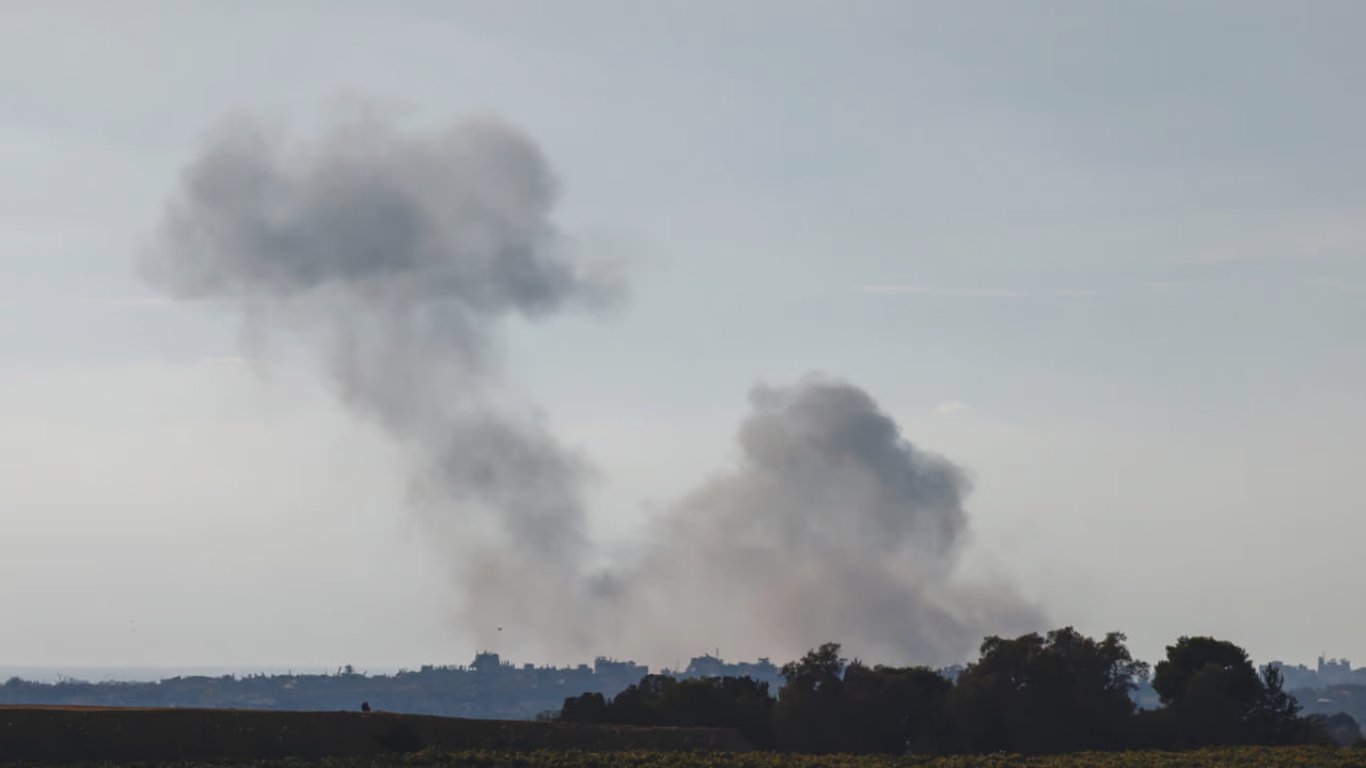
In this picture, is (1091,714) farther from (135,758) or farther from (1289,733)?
(135,758)

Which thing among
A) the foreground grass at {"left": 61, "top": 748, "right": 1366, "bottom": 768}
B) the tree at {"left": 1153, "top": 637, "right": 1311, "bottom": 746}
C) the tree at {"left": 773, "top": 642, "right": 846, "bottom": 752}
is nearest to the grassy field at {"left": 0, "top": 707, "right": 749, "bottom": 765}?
the foreground grass at {"left": 61, "top": 748, "right": 1366, "bottom": 768}

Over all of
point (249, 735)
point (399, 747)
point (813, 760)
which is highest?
point (249, 735)

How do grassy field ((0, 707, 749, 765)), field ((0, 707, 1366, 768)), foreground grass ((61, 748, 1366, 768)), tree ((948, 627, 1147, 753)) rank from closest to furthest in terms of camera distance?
1. grassy field ((0, 707, 749, 765))
2. field ((0, 707, 1366, 768))
3. foreground grass ((61, 748, 1366, 768))
4. tree ((948, 627, 1147, 753))

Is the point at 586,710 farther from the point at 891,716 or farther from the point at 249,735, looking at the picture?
the point at 249,735

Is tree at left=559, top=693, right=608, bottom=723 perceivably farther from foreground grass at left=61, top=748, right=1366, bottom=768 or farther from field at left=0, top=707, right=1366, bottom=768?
foreground grass at left=61, top=748, right=1366, bottom=768

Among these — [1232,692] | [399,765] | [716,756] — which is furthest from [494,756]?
[1232,692]

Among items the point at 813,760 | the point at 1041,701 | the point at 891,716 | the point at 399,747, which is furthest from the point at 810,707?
the point at 399,747

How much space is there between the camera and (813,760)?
359 ft

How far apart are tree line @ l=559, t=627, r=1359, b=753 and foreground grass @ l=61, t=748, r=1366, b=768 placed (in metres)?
20.4

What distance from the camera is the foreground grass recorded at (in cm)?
9469

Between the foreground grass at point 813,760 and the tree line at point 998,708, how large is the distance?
66.8 feet

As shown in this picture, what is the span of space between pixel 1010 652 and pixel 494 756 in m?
65.6

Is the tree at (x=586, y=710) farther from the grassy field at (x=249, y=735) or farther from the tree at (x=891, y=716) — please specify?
the grassy field at (x=249, y=735)

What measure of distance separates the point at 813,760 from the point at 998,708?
3773 centimetres
